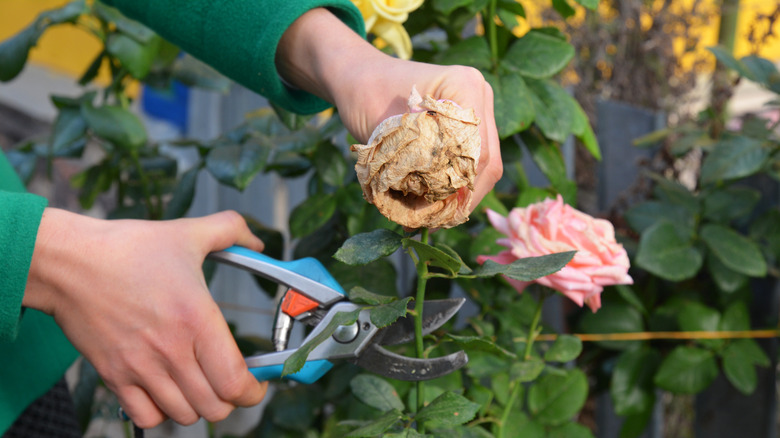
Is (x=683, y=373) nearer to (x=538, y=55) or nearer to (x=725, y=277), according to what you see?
(x=725, y=277)

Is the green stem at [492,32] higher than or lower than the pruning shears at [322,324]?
higher

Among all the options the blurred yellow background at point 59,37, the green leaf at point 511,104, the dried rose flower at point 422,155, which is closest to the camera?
the dried rose flower at point 422,155

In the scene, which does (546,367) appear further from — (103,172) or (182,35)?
(103,172)

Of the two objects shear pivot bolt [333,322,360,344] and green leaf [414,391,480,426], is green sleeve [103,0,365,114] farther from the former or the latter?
green leaf [414,391,480,426]

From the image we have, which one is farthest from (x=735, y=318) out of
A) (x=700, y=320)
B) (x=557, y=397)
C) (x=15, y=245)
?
(x=15, y=245)

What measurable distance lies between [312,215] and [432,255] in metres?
0.45

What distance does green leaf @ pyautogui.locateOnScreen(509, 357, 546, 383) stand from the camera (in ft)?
2.42

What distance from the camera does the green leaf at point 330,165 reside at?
38.0 inches

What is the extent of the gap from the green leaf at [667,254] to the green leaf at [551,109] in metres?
0.31

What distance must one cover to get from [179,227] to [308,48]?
0.26 meters

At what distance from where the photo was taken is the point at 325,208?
0.95 metres

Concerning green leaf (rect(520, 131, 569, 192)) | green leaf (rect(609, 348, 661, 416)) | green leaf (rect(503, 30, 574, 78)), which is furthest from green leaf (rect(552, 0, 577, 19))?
green leaf (rect(609, 348, 661, 416))

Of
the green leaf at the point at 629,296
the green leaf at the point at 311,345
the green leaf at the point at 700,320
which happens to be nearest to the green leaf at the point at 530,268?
the green leaf at the point at 311,345

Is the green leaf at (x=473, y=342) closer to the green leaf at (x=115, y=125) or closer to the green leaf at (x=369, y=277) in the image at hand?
the green leaf at (x=369, y=277)
